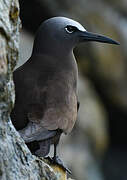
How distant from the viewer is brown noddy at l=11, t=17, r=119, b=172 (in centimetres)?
Result: 602

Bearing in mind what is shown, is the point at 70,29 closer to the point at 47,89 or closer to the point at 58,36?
the point at 58,36

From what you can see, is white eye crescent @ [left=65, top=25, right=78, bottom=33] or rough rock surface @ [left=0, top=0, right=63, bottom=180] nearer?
rough rock surface @ [left=0, top=0, right=63, bottom=180]

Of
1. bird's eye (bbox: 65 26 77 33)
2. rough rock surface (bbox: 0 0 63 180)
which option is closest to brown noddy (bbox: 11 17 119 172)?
bird's eye (bbox: 65 26 77 33)

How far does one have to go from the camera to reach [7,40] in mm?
4547

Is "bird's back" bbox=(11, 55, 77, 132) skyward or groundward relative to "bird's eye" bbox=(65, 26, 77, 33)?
groundward

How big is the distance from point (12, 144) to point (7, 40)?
2.49ft

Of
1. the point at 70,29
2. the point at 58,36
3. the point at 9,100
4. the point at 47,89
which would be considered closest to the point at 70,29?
the point at 70,29

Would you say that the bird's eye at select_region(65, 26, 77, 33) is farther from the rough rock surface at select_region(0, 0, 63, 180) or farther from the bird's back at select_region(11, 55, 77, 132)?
the rough rock surface at select_region(0, 0, 63, 180)

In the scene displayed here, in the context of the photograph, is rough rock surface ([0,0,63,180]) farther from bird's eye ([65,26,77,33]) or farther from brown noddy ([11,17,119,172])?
bird's eye ([65,26,77,33])

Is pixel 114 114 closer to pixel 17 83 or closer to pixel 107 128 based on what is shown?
pixel 107 128

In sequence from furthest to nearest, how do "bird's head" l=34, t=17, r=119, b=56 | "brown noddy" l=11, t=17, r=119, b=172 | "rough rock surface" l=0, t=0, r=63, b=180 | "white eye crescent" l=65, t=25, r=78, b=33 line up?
"white eye crescent" l=65, t=25, r=78, b=33 < "bird's head" l=34, t=17, r=119, b=56 < "brown noddy" l=11, t=17, r=119, b=172 < "rough rock surface" l=0, t=0, r=63, b=180

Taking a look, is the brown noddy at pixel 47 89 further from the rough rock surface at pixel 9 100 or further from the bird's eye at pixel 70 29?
the rough rock surface at pixel 9 100

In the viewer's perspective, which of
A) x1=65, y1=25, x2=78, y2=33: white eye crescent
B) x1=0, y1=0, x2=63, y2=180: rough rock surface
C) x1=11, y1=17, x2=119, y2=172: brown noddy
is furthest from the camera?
x1=65, y1=25, x2=78, y2=33: white eye crescent

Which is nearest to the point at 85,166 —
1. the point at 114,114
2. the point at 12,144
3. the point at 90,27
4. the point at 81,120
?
the point at 81,120
